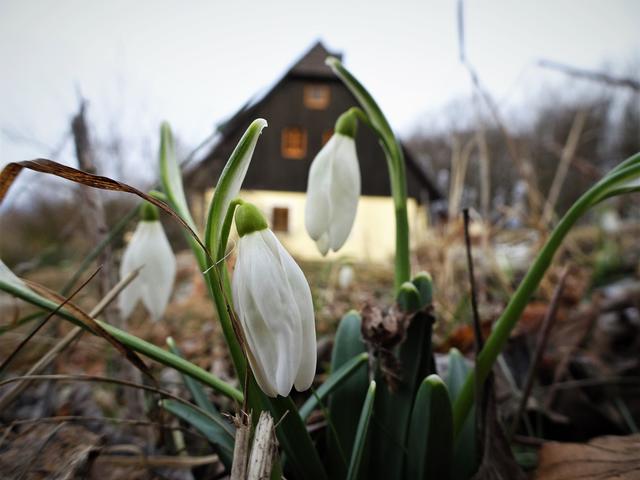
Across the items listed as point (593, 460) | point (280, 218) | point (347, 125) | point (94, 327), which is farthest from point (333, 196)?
point (280, 218)

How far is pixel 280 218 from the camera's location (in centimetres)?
869

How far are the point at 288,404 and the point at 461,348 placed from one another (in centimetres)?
77

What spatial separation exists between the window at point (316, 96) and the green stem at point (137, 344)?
894 centimetres

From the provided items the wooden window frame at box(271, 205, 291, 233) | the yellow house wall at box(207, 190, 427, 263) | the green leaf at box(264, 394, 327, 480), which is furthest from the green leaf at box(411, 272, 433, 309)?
the wooden window frame at box(271, 205, 291, 233)

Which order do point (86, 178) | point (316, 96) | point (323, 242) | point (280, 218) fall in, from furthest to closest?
point (316, 96) < point (280, 218) < point (323, 242) < point (86, 178)

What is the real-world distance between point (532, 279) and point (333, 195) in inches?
10.4

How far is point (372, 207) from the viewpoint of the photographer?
706 cm

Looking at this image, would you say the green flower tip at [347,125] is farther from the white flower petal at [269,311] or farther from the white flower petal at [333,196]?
the white flower petal at [269,311]

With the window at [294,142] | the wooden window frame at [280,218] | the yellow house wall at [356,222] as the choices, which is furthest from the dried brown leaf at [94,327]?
the window at [294,142]

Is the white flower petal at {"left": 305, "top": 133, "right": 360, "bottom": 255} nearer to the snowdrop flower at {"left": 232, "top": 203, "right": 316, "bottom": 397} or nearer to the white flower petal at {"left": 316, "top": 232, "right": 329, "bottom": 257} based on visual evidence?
the white flower petal at {"left": 316, "top": 232, "right": 329, "bottom": 257}

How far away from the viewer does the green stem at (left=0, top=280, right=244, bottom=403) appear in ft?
1.34

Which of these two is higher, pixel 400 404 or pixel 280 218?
pixel 400 404

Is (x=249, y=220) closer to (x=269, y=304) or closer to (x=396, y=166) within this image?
(x=269, y=304)

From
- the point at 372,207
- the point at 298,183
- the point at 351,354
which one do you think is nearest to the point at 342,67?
the point at 351,354
